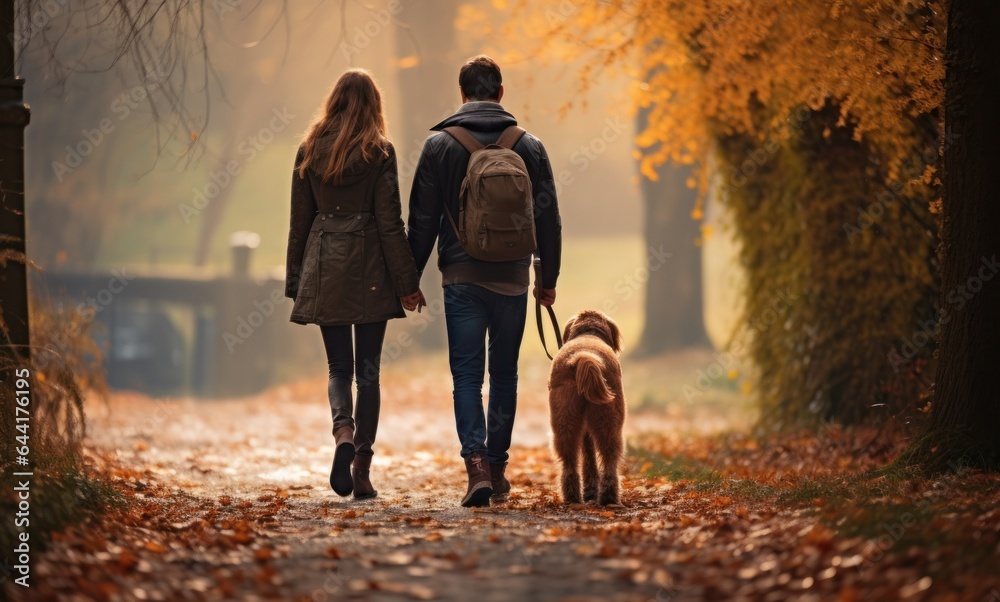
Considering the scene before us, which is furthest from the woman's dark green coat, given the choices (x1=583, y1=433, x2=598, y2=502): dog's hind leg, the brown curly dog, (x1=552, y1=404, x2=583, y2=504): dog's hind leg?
(x1=583, y1=433, x2=598, y2=502): dog's hind leg

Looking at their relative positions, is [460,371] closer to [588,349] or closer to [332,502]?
[588,349]

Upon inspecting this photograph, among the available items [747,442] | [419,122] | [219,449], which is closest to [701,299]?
[419,122]

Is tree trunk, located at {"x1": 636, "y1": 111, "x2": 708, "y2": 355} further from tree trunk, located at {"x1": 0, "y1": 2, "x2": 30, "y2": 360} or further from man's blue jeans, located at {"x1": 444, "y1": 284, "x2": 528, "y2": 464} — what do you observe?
tree trunk, located at {"x1": 0, "y1": 2, "x2": 30, "y2": 360}

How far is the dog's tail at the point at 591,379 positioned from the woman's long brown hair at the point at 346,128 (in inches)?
67.6

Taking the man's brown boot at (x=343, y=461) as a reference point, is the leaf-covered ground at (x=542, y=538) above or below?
below

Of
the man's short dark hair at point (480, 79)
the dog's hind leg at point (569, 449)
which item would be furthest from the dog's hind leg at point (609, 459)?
the man's short dark hair at point (480, 79)

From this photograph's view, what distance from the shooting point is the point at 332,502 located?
6.17 m

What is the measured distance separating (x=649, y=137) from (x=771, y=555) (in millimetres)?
6329

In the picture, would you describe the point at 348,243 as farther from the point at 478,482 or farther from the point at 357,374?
the point at 478,482

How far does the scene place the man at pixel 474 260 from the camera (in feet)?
19.1

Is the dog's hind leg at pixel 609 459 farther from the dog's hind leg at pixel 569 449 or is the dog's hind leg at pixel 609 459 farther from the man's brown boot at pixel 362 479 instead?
the man's brown boot at pixel 362 479

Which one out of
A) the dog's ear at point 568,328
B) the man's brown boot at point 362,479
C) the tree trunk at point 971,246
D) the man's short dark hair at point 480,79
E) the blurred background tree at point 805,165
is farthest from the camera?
the blurred background tree at point 805,165

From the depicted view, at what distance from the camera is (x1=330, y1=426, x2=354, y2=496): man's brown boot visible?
5.95m

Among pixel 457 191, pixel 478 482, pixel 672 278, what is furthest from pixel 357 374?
pixel 672 278
